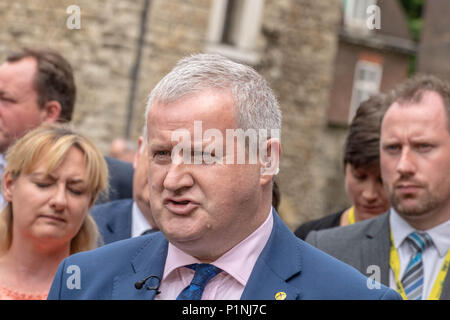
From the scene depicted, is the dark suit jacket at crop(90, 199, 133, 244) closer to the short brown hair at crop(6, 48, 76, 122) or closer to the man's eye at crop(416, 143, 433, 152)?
the short brown hair at crop(6, 48, 76, 122)

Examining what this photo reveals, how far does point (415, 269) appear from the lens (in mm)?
4090

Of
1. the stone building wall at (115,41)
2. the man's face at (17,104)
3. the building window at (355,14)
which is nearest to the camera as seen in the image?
the man's face at (17,104)

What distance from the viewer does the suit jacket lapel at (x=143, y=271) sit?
2484 millimetres

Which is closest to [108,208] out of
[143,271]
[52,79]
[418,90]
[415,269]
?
[52,79]

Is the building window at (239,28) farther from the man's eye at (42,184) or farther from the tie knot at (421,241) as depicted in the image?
the man's eye at (42,184)

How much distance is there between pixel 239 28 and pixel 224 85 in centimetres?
1478

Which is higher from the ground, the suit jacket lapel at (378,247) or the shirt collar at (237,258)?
the shirt collar at (237,258)

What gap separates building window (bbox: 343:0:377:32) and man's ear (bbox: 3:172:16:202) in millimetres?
24614

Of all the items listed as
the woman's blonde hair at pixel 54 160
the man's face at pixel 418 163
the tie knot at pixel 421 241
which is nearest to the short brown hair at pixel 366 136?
the man's face at pixel 418 163

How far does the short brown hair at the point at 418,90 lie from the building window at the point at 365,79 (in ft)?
76.0

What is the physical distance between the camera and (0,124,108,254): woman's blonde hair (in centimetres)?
397

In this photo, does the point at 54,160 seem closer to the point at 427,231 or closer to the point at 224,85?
the point at 224,85

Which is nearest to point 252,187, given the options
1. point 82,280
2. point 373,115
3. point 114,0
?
point 82,280
